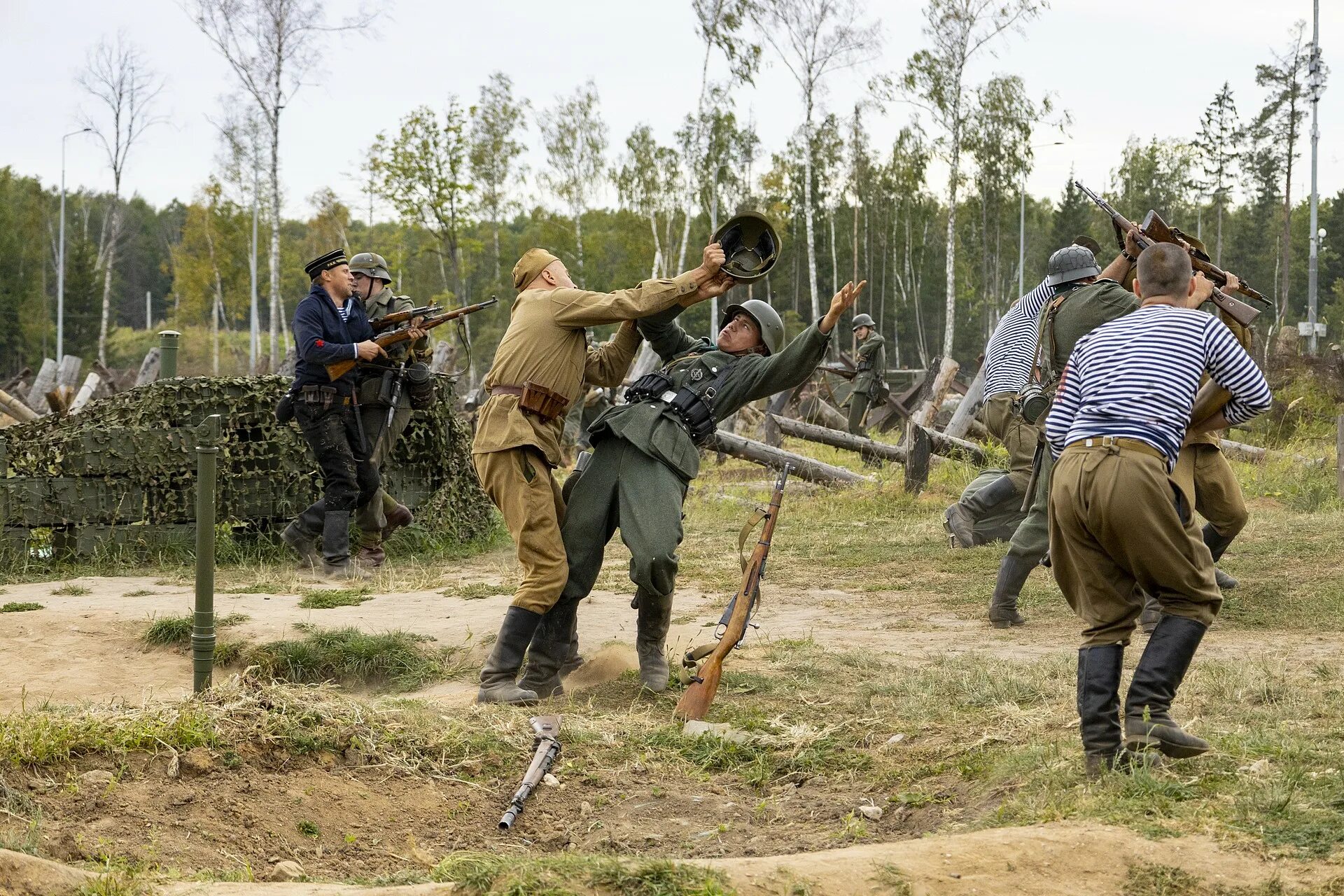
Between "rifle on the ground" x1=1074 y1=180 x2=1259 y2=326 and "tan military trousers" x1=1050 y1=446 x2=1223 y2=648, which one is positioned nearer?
"tan military trousers" x1=1050 y1=446 x2=1223 y2=648

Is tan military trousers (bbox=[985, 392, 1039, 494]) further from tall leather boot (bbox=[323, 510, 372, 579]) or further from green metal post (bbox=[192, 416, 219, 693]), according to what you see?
green metal post (bbox=[192, 416, 219, 693])

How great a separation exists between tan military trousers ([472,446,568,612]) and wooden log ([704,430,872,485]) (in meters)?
7.70

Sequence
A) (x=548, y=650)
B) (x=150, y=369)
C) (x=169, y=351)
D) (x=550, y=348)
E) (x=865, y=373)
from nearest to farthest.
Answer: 1. (x=550, y=348)
2. (x=548, y=650)
3. (x=169, y=351)
4. (x=865, y=373)
5. (x=150, y=369)

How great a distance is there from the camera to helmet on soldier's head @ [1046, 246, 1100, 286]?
7484 mm

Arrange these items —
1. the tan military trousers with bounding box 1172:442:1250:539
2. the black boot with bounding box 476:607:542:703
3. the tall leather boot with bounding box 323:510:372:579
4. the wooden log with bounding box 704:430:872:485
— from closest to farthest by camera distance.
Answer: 1. the black boot with bounding box 476:607:542:703
2. the tan military trousers with bounding box 1172:442:1250:539
3. the tall leather boot with bounding box 323:510:372:579
4. the wooden log with bounding box 704:430:872:485

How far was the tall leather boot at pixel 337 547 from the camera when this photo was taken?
934cm

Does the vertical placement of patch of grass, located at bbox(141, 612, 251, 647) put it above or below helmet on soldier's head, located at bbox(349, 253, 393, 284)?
below

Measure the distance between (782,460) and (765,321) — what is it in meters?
7.55

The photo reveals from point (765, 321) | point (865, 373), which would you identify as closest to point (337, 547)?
point (765, 321)

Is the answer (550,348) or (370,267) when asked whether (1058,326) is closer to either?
(550,348)

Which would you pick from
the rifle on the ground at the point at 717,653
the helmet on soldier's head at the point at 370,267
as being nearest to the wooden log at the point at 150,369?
the helmet on soldier's head at the point at 370,267

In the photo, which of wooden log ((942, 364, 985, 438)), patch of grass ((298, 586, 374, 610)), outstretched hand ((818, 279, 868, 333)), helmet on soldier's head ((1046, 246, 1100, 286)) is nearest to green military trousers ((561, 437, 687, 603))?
outstretched hand ((818, 279, 868, 333))

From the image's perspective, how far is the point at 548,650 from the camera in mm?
6109

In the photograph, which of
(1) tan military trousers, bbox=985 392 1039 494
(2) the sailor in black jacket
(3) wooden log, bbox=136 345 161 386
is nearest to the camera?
(1) tan military trousers, bbox=985 392 1039 494
